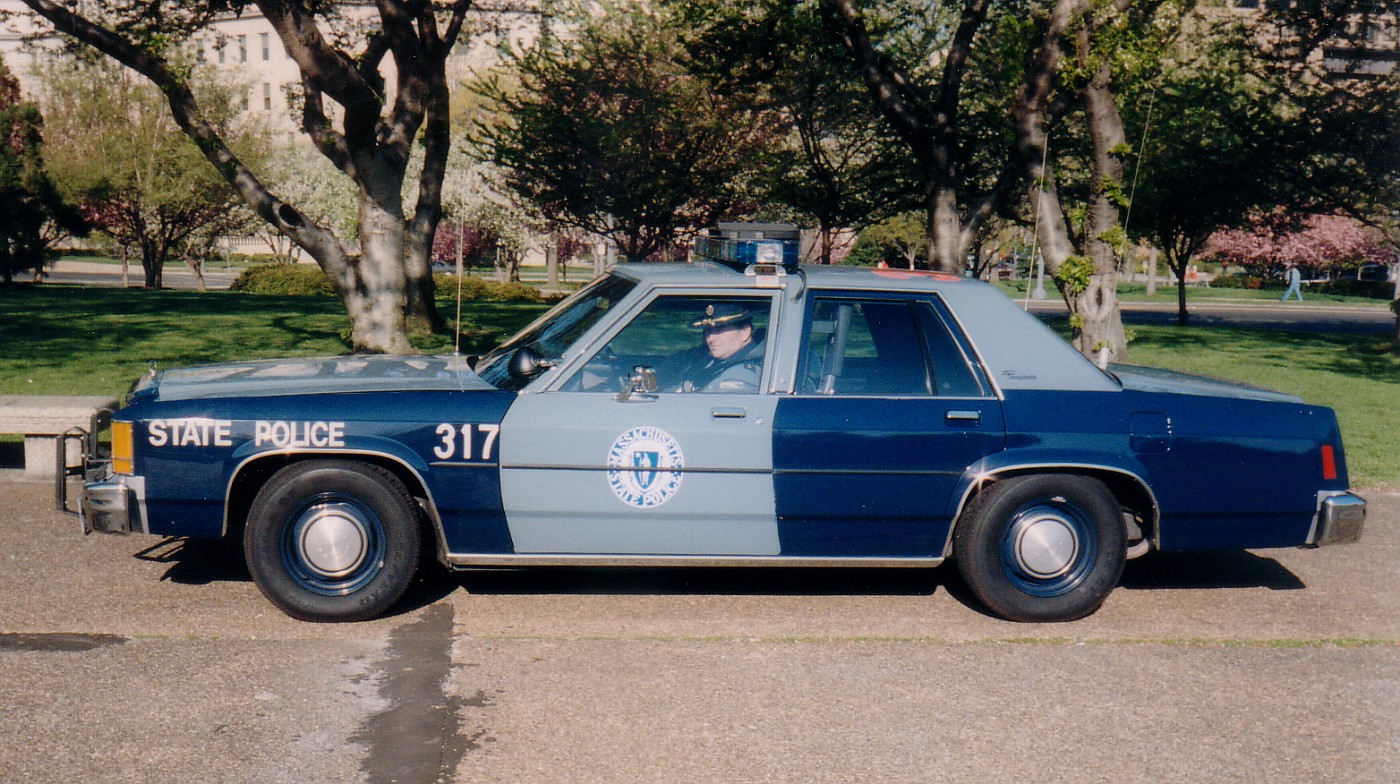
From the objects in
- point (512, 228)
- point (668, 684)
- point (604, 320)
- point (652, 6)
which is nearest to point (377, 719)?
point (668, 684)

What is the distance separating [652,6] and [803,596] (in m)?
22.0

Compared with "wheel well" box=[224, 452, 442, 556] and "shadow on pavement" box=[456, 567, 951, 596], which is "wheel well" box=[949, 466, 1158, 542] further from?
"wheel well" box=[224, 452, 442, 556]

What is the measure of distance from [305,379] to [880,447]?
8.45ft

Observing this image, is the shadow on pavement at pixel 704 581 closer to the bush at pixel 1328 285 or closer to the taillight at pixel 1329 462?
the taillight at pixel 1329 462

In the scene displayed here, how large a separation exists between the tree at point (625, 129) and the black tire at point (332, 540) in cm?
1990

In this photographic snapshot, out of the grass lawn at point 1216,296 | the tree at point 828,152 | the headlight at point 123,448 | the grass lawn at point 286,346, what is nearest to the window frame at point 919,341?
the headlight at point 123,448

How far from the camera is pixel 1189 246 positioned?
28641 mm

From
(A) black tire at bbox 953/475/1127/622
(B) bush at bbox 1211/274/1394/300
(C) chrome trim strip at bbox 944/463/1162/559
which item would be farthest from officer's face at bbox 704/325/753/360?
(B) bush at bbox 1211/274/1394/300

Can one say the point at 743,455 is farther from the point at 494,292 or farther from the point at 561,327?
the point at 494,292

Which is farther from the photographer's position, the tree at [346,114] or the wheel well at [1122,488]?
the tree at [346,114]

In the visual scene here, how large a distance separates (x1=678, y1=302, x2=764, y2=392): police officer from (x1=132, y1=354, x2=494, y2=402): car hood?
934 mm

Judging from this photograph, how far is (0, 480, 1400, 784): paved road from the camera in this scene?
4082 mm

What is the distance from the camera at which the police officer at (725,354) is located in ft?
18.3

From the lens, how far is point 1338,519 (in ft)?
18.4
